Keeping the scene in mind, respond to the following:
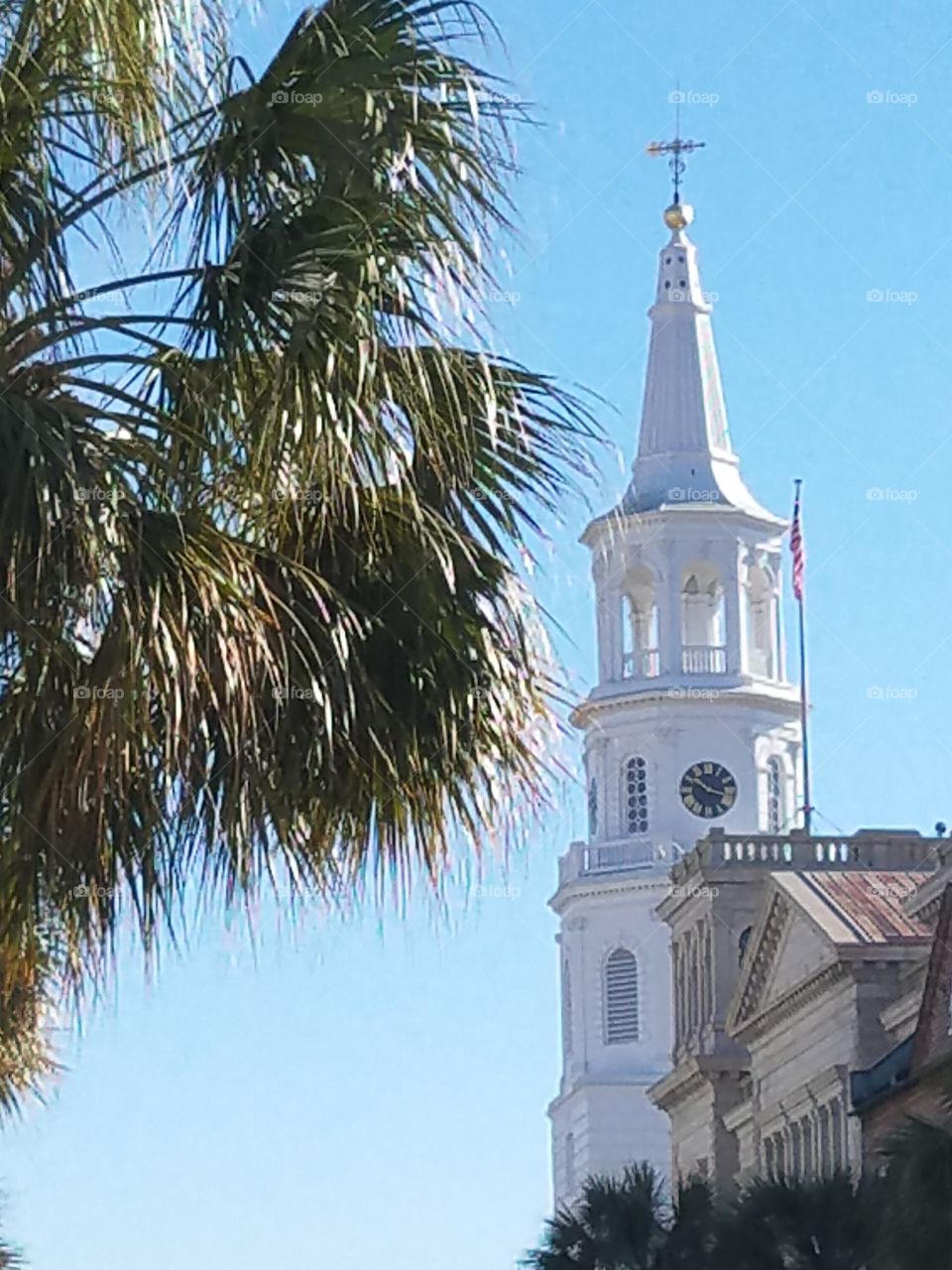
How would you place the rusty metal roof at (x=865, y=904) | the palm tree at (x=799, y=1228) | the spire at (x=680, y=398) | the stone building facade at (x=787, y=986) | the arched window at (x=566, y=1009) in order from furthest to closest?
the arched window at (x=566, y=1009) < the spire at (x=680, y=398) < the rusty metal roof at (x=865, y=904) < the stone building facade at (x=787, y=986) < the palm tree at (x=799, y=1228)

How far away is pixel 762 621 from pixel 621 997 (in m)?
16.7

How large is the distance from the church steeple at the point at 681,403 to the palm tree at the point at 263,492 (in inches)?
4926

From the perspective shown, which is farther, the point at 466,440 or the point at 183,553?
the point at 466,440

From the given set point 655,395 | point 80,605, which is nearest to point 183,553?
point 80,605

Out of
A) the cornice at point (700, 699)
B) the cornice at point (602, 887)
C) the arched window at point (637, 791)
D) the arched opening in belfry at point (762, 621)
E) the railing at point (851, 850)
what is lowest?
the railing at point (851, 850)

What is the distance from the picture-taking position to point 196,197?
12.2m

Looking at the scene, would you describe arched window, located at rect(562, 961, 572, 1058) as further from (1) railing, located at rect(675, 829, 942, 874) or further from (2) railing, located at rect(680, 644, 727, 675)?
(1) railing, located at rect(675, 829, 942, 874)

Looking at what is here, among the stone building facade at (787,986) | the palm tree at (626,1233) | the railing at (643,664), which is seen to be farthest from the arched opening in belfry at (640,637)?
the palm tree at (626,1233)

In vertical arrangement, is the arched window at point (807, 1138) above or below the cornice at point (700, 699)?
below

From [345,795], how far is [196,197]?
2.12 metres

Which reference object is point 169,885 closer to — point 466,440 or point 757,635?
point 466,440

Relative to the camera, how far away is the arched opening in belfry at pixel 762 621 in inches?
5743

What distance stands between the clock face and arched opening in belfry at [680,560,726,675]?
13.4 ft

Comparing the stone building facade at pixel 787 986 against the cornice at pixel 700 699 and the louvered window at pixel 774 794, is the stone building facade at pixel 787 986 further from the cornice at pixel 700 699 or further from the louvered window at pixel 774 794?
the louvered window at pixel 774 794
